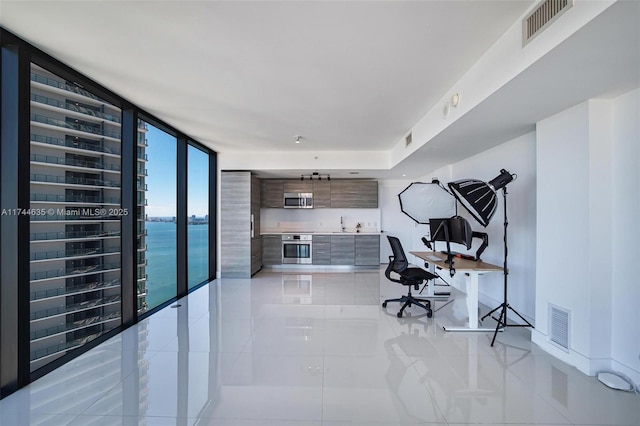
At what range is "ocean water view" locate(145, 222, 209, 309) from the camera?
158 inches

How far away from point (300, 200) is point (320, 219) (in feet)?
2.87

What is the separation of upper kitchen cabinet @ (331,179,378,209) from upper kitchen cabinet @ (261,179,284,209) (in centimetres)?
135

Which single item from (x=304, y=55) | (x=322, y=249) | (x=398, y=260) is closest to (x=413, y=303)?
(x=398, y=260)

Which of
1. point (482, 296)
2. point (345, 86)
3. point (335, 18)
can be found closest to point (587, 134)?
point (345, 86)

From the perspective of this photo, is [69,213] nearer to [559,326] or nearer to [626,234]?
[559,326]

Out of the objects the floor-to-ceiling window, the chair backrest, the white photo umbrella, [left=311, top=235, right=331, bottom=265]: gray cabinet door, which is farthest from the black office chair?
the floor-to-ceiling window

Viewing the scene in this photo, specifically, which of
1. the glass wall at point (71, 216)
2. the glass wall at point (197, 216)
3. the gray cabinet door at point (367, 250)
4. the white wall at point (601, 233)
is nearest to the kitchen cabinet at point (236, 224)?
the glass wall at point (197, 216)

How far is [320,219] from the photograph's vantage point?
24.7ft

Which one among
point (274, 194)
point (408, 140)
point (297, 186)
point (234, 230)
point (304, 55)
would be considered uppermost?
point (304, 55)

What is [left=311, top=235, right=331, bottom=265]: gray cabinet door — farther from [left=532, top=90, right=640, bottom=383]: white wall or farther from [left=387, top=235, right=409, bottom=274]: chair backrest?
[left=532, top=90, right=640, bottom=383]: white wall

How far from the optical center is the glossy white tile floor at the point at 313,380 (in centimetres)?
189

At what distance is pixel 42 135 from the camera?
2584mm

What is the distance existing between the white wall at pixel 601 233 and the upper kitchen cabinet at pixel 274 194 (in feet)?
18.3

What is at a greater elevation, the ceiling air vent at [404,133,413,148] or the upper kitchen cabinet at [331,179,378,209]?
the ceiling air vent at [404,133,413,148]
